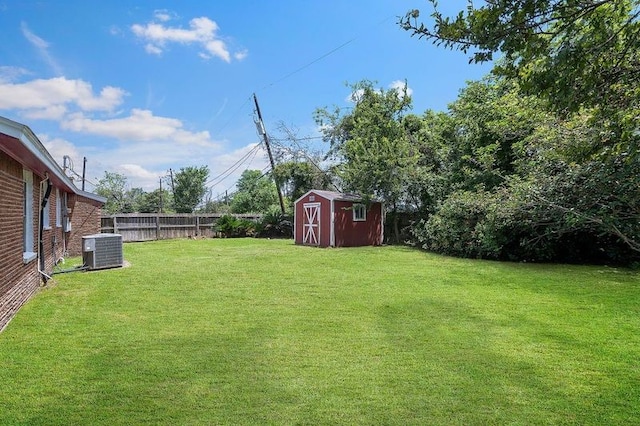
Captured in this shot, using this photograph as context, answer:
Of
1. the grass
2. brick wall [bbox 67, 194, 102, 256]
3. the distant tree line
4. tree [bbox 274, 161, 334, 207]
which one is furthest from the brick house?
tree [bbox 274, 161, 334, 207]

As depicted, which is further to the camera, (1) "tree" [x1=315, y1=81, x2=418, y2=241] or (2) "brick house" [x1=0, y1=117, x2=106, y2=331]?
(1) "tree" [x1=315, y1=81, x2=418, y2=241]

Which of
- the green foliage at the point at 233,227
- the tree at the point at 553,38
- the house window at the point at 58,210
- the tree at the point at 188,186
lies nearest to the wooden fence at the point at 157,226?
the green foliage at the point at 233,227

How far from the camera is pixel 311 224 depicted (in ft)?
54.3

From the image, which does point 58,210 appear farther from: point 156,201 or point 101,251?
point 156,201

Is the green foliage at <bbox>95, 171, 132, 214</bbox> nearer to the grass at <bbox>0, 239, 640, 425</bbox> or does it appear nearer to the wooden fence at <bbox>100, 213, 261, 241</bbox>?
the wooden fence at <bbox>100, 213, 261, 241</bbox>

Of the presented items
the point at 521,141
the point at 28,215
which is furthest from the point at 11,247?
the point at 521,141

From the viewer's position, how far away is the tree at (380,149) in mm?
15555

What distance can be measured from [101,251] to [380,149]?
34.8 ft

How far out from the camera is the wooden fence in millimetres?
18011

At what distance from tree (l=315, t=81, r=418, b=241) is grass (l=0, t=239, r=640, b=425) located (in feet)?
28.8

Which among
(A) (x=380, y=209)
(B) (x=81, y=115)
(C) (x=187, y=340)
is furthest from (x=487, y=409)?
(B) (x=81, y=115)

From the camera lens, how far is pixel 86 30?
1084 cm

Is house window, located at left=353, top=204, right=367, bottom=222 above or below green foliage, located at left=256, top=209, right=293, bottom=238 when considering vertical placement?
above

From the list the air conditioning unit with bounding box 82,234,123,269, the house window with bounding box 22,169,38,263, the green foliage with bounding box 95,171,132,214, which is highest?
the green foliage with bounding box 95,171,132,214
